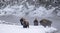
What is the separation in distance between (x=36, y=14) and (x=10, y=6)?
7.70 metres

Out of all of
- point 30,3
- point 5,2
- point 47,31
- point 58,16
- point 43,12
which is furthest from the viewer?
point 5,2

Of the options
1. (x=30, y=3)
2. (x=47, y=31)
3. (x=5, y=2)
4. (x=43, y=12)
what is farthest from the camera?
(x=5, y=2)

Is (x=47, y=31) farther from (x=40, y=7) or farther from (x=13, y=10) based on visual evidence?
(x=13, y=10)

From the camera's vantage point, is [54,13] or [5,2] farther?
[5,2]

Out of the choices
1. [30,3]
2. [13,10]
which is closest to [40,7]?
[30,3]

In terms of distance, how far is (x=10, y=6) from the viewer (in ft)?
124

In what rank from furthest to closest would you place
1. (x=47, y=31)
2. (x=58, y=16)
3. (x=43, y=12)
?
1. (x=43, y=12)
2. (x=58, y=16)
3. (x=47, y=31)

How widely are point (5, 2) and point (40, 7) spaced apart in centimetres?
886

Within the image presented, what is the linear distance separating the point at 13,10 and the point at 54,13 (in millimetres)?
8313

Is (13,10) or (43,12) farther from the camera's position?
(13,10)

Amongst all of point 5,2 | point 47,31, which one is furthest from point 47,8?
point 47,31

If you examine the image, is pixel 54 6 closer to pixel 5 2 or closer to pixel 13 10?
pixel 13 10

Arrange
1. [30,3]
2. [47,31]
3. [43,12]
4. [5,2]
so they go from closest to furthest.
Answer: [47,31]
[43,12]
[30,3]
[5,2]

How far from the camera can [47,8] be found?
32344mm
